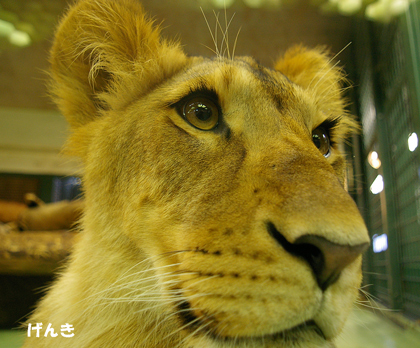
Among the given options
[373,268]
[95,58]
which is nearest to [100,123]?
[95,58]

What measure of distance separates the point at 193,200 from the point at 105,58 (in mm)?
768

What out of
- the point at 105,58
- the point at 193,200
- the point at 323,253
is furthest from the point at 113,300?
the point at 105,58

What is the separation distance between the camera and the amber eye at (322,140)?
134 centimetres

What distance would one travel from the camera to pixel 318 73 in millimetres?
1619

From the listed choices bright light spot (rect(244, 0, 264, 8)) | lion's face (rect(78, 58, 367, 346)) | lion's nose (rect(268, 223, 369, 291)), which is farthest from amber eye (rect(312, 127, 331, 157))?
lion's nose (rect(268, 223, 369, 291))

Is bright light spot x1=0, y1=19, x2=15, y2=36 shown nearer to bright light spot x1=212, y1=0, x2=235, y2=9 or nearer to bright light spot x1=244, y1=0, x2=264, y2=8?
bright light spot x1=212, y1=0, x2=235, y2=9

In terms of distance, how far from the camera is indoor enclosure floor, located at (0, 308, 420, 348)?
1179 millimetres

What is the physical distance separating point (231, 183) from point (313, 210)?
0.24 metres

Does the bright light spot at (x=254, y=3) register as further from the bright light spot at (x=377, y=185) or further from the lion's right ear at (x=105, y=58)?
the bright light spot at (x=377, y=185)

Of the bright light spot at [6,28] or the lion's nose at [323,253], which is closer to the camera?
the lion's nose at [323,253]

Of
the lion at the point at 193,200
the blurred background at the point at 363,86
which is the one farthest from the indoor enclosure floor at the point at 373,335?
the lion at the point at 193,200

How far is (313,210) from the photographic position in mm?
706

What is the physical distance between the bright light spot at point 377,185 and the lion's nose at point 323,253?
0.75 meters

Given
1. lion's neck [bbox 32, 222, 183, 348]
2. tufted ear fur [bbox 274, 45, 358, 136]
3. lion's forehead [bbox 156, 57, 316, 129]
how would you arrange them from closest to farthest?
lion's neck [bbox 32, 222, 183, 348] < lion's forehead [bbox 156, 57, 316, 129] < tufted ear fur [bbox 274, 45, 358, 136]
